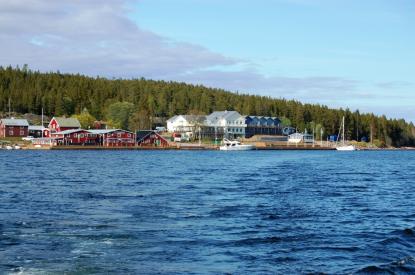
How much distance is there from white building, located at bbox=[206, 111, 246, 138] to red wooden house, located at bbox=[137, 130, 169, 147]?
35012 mm

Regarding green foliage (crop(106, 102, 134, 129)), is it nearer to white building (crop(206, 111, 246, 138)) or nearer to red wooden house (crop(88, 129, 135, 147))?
red wooden house (crop(88, 129, 135, 147))

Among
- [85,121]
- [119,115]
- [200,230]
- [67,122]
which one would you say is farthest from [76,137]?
[200,230]

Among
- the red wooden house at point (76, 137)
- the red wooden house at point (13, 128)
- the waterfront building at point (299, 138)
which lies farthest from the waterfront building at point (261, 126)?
the red wooden house at point (13, 128)

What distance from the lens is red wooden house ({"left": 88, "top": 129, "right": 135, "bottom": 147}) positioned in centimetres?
12094

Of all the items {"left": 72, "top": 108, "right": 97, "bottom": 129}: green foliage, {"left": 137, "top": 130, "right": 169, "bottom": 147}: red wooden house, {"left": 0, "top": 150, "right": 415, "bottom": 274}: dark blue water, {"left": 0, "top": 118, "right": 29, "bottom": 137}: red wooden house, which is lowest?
{"left": 0, "top": 150, "right": 415, "bottom": 274}: dark blue water

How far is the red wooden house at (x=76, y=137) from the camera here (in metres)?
118

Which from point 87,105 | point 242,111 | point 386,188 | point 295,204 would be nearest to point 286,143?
point 242,111

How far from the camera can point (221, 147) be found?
136 meters

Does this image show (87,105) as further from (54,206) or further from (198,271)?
(198,271)

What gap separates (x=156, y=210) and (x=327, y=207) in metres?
8.07

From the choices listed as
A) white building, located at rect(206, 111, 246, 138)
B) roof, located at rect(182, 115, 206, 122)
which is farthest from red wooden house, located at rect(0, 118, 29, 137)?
white building, located at rect(206, 111, 246, 138)

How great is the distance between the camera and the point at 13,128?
423 feet

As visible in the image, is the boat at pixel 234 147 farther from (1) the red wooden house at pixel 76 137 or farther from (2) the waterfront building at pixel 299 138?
(1) the red wooden house at pixel 76 137

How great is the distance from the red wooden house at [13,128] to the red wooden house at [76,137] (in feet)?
39.1
